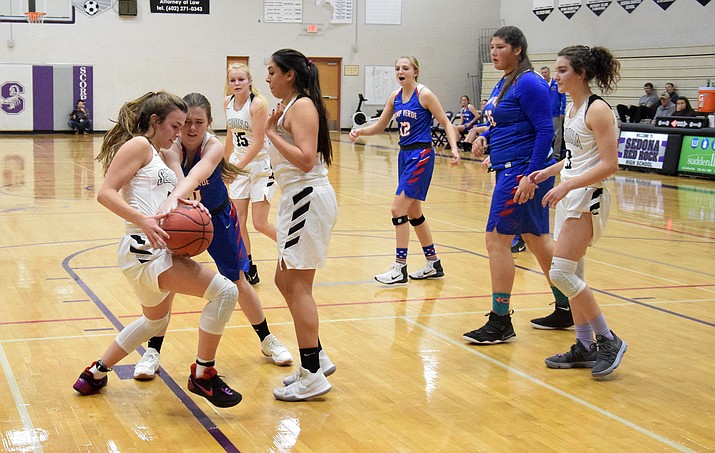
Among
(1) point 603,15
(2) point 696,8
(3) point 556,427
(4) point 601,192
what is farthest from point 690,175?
(3) point 556,427

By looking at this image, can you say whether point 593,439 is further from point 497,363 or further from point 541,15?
point 541,15

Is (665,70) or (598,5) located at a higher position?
(598,5)

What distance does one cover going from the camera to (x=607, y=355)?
15.9ft

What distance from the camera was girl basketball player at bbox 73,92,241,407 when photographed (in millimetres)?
3908

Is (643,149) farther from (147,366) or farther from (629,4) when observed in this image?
(147,366)

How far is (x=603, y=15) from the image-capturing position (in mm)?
23484

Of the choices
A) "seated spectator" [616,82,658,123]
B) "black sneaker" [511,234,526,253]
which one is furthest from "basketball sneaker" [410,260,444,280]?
"seated spectator" [616,82,658,123]

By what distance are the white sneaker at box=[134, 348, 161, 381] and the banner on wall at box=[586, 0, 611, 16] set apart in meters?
21.2

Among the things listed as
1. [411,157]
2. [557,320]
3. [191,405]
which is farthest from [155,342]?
[411,157]

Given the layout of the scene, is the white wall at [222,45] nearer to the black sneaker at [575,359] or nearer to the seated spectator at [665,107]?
the seated spectator at [665,107]

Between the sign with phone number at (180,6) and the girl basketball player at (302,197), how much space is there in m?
22.9

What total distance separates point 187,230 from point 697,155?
14637 mm

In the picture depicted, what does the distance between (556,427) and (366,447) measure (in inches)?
37.3

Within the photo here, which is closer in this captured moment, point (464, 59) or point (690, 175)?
point (690, 175)
